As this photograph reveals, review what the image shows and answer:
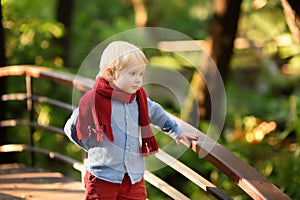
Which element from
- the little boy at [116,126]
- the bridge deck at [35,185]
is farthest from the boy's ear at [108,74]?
the bridge deck at [35,185]

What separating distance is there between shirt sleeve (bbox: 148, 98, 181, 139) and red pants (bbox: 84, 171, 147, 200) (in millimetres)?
320

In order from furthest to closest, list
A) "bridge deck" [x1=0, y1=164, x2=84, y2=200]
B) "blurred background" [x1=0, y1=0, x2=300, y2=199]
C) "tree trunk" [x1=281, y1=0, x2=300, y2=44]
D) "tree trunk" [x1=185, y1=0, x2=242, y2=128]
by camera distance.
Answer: "tree trunk" [x1=185, y1=0, x2=242, y2=128], "blurred background" [x1=0, y1=0, x2=300, y2=199], "bridge deck" [x1=0, y1=164, x2=84, y2=200], "tree trunk" [x1=281, y1=0, x2=300, y2=44]

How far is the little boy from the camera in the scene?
3.09 m

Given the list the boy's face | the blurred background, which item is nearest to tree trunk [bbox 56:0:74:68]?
the blurred background

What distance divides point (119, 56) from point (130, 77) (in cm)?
12

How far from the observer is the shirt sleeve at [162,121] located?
3.36 metres

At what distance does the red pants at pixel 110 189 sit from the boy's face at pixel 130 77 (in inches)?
18.4

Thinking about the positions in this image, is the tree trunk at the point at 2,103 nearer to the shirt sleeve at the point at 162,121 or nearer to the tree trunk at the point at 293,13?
the tree trunk at the point at 293,13

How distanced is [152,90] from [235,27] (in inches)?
215

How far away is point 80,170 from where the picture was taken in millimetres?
4883

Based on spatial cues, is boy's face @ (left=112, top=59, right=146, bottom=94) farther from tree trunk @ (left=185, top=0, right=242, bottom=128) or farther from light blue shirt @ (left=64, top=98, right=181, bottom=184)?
tree trunk @ (left=185, top=0, right=242, bottom=128)

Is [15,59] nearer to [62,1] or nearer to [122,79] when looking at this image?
[62,1]

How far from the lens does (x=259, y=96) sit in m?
11.8

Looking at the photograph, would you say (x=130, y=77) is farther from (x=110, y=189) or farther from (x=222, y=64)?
(x=222, y=64)
